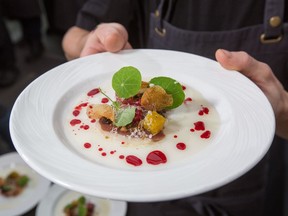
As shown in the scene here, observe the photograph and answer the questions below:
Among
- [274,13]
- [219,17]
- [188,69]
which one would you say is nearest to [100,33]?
[188,69]

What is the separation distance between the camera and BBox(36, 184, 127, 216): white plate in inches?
44.3

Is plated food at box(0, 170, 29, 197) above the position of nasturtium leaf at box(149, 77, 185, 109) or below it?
below

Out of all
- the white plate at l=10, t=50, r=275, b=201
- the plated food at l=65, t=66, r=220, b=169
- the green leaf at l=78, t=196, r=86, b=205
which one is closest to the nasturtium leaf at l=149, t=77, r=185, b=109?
the plated food at l=65, t=66, r=220, b=169

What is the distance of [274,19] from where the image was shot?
3.72ft

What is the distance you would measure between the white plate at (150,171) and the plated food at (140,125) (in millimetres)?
38

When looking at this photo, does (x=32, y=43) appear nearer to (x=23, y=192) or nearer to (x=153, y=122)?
(x=23, y=192)

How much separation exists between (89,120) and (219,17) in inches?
24.7

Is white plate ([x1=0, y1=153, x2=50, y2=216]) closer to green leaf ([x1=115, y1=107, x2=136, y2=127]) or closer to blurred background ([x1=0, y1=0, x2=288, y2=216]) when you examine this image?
green leaf ([x1=115, y1=107, x2=136, y2=127])

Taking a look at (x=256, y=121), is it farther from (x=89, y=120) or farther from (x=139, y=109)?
(x=89, y=120)

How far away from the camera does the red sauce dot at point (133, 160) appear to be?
31.3 inches

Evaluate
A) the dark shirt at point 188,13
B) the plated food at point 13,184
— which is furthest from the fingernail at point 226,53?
the plated food at point 13,184

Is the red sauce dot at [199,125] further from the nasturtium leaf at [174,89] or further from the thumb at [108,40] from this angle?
the thumb at [108,40]

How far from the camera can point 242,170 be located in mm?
666

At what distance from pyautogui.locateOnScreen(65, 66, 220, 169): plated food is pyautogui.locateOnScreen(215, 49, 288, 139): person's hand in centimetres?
13
